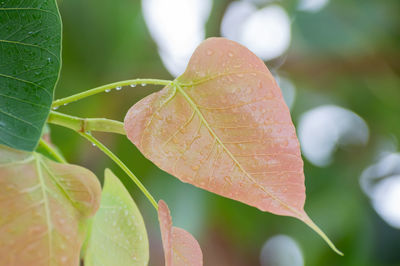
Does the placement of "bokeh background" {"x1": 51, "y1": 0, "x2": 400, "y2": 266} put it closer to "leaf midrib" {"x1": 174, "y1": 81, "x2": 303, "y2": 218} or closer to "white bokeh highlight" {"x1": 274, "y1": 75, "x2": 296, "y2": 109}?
"white bokeh highlight" {"x1": 274, "y1": 75, "x2": 296, "y2": 109}

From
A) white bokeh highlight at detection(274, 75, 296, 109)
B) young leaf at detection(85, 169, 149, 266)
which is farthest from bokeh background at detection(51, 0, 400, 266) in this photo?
young leaf at detection(85, 169, 149, 266)

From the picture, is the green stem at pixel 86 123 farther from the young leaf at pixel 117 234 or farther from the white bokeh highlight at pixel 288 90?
the white bokeh highlight at pixel 288 90

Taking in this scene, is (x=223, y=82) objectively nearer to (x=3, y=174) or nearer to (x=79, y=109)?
(x=3, y=174)

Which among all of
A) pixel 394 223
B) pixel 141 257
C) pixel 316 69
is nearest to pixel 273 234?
pixel 394 223

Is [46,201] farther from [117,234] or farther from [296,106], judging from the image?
[296,106]

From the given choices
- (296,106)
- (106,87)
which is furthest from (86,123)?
(296,106)
